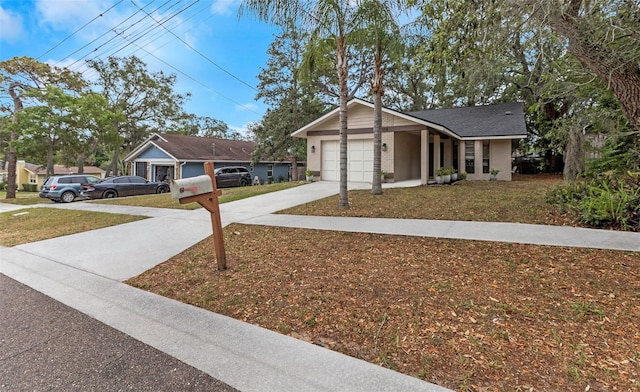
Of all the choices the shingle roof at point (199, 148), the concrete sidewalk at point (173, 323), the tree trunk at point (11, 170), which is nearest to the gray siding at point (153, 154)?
the shingle roof at point (199, 148)

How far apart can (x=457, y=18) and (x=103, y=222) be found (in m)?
10.2

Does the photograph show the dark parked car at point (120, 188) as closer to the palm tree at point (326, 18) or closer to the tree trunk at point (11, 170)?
the tree trunk at point (11, 170)

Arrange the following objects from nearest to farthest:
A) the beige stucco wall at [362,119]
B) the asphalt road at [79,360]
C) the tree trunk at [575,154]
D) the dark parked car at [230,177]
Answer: the asphalt road at [79,360] < the tree trunk at [575,154] < the beige stucco wall at [362,119] < the dark parked car at [230,177]

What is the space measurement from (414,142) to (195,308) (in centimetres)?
1596

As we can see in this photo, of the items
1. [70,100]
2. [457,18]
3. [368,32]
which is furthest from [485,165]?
[70,100]

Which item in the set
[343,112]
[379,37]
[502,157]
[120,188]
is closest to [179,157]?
[120,188]

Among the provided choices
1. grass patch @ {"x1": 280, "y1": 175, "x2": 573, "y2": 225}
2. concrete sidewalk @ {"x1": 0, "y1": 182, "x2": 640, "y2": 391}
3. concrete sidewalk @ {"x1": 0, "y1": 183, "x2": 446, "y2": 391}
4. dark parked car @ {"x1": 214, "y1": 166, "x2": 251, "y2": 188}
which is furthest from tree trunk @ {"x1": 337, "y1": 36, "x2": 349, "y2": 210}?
dark parked car @ {"x1": 214, "y1": 166, "x2": 251, "y2": 188}

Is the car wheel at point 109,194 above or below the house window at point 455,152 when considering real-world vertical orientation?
below

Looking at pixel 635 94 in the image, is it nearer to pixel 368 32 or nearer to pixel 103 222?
pixel 368 32

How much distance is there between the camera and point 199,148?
26703 millimetres

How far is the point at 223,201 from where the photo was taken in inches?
477

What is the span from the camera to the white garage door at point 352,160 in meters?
15.3

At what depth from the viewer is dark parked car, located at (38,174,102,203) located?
1666cm

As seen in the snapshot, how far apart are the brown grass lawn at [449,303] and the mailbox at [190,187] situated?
125cm
